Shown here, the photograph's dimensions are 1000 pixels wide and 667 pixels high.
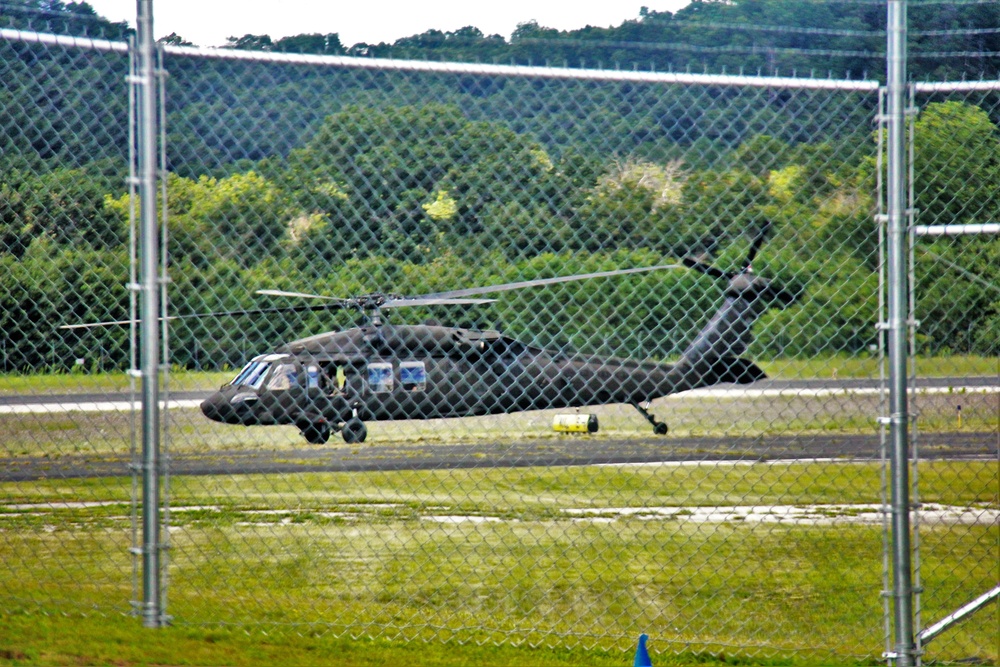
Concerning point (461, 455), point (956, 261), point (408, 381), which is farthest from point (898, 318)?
point (461, 455)

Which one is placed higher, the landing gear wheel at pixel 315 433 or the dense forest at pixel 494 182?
the dense forest at pixel 494 182

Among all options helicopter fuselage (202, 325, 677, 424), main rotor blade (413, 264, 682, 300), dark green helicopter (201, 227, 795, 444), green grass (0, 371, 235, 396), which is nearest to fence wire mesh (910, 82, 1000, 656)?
dark green helicopter (201, 227, 795, 444)

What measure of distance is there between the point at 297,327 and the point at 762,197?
2632mm

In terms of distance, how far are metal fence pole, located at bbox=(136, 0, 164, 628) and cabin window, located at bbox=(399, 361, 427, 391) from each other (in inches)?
158

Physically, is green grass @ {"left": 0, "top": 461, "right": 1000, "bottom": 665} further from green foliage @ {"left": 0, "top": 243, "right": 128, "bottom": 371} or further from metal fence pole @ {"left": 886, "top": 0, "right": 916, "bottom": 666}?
green foliage @ {"left": 0, "top": 243, "right": 128, "bottom": 371}

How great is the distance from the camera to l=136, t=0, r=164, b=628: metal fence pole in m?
3.95

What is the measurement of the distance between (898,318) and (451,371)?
3836mm

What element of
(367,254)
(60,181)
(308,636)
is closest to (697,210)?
(367,254)

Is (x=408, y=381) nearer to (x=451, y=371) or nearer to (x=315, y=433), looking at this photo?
(x=315, y=433)

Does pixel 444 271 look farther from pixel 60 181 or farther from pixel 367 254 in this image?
pixel 60 181

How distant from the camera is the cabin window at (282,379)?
10547 mm

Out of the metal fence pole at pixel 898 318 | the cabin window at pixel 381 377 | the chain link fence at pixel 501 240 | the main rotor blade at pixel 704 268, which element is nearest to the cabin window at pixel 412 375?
the cabin window at pixel 381 377

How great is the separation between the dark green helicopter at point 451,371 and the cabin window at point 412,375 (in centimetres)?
2

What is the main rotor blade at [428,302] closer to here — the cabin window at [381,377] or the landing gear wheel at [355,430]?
the cabin window at [381,377]
